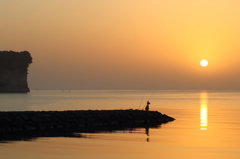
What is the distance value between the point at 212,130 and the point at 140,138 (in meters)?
6.73

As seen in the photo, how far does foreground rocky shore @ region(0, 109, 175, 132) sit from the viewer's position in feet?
100

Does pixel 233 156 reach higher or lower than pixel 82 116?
lower

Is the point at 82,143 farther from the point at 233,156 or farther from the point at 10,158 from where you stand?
the point at 233,156

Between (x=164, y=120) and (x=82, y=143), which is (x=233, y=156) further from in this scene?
(x=164, y=120)

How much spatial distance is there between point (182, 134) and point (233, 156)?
8.36m

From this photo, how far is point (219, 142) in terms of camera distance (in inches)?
910

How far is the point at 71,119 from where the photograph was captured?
34.1 m

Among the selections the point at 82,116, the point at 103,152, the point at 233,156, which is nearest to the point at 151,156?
the point at 103,152

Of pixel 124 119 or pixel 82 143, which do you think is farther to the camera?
pixel 124 119

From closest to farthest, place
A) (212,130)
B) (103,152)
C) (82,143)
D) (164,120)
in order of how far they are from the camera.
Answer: (103,152) < (82,143) < (212,130) < (164,120)

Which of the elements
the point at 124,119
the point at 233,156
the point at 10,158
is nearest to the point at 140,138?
the point at 233,156

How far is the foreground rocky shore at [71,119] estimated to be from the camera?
30.5 metres

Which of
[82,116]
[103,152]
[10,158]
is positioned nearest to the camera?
[10,158]

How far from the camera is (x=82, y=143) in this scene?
73.8 feet
